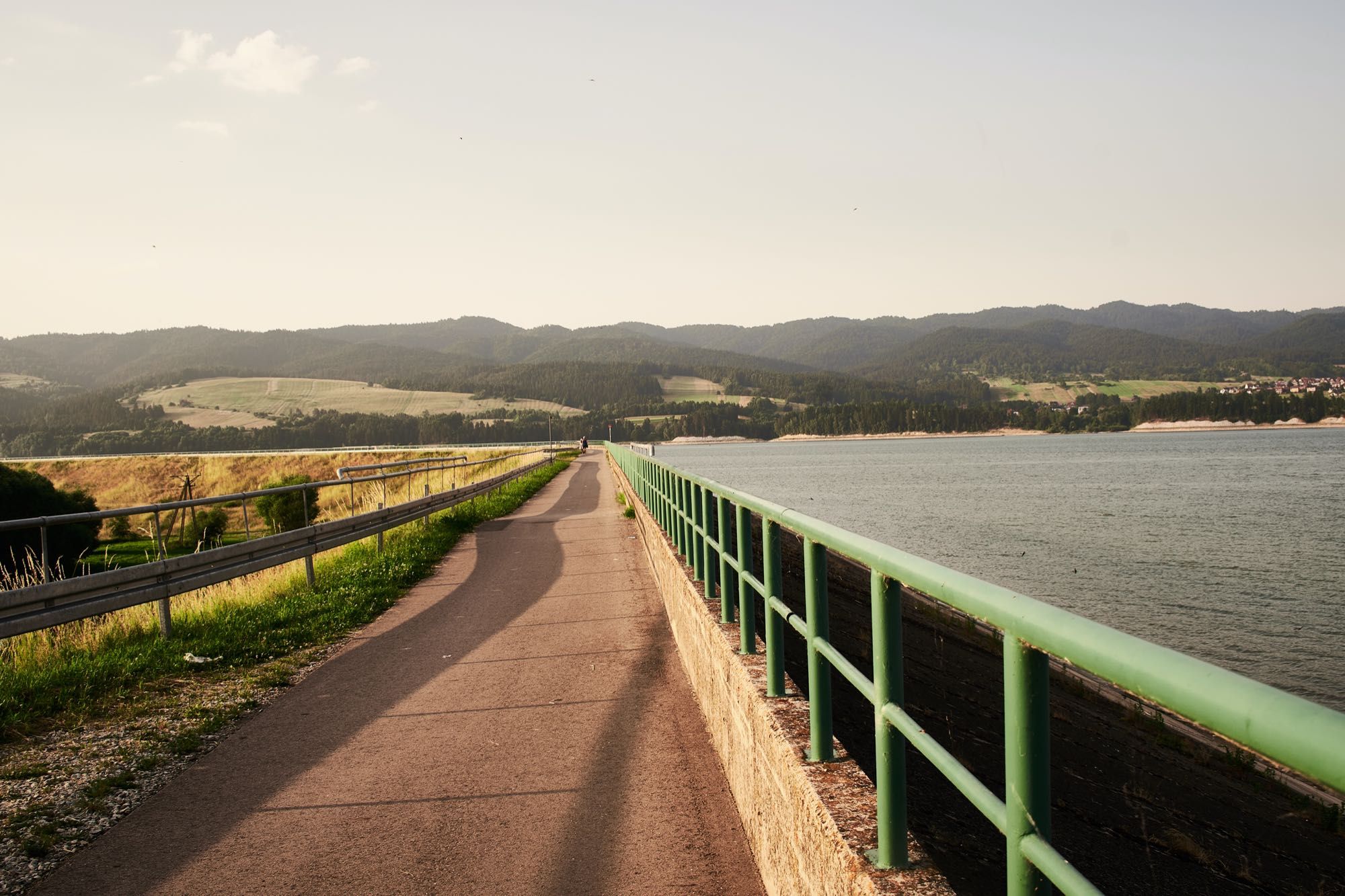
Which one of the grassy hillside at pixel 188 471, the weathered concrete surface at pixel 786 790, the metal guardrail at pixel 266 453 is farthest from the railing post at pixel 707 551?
the metal guardrail at pixel 266 453

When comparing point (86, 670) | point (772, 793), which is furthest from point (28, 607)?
point (772, 793)

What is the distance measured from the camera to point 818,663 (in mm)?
3803

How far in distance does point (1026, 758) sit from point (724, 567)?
179 inches

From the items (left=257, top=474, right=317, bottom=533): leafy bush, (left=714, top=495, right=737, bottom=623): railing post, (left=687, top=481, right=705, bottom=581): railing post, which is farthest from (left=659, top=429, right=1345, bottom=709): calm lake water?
(left=257, top=474, right=317, bottom=533): leafy bush

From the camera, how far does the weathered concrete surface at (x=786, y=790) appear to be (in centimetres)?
292

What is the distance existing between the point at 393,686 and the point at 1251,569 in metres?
26.3

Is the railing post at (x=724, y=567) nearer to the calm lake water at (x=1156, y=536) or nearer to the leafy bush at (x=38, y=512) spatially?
the calm lake water at (x=1156, y=536)

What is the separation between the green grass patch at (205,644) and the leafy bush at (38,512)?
11.4 meters

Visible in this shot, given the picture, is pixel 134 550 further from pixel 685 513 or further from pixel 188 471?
pixel 188 471

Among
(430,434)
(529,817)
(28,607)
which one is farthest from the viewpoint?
(430,434)

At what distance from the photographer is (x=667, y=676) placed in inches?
309

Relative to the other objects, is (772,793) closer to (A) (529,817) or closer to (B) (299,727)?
(A) (529,817)

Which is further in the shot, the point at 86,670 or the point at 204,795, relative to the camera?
the point at 86,670

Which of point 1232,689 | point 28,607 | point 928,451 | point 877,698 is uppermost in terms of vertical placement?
point 1232,689
